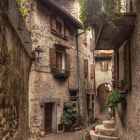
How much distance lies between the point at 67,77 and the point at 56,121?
2.97 metres

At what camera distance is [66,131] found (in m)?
12.5

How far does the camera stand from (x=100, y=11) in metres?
5.32

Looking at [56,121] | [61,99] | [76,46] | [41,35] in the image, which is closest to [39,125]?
[56,121]

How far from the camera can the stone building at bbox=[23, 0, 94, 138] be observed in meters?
10.7

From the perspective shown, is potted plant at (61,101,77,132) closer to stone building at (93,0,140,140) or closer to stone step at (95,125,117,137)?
stone step at (95,125,117,137)

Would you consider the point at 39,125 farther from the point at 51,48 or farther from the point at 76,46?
the point at 76,46

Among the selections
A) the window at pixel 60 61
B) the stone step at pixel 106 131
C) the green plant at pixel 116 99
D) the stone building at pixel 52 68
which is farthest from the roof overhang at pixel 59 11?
the stone step at pixel 106 131

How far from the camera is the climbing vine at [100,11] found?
5.14 metres

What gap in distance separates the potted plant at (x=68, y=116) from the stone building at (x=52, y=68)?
0.30m

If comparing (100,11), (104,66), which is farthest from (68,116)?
(104,66)

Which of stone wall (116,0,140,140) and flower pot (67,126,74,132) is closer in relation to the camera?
stone wall (116,0,140,140)

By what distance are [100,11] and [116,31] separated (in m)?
0.90

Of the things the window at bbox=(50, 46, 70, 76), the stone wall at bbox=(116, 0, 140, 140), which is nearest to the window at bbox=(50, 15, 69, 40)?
the window at bbox=(50, 46, 70, 76)

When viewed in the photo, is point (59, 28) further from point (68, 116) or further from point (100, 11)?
point (100, 11)
